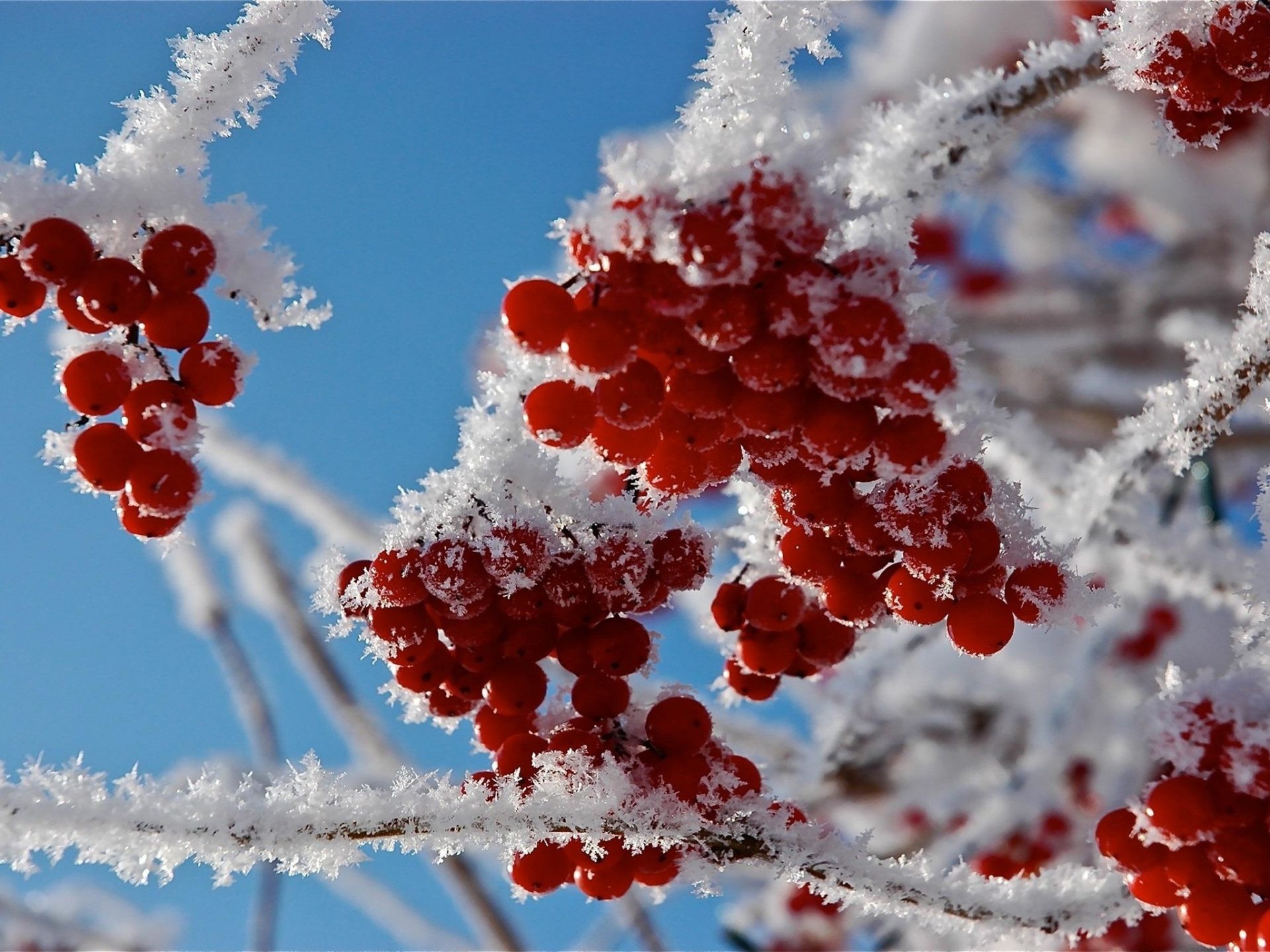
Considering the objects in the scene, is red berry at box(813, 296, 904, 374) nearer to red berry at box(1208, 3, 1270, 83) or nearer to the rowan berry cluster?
the rowan berry cluster

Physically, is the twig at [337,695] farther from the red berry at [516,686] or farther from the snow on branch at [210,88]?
the snow on branch at [210,88]

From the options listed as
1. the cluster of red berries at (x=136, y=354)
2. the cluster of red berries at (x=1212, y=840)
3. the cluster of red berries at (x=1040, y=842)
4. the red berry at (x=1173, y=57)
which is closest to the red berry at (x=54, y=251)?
the cluster of red berries at (x=136, y=354)

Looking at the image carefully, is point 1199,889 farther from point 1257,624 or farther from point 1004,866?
point 1004,866

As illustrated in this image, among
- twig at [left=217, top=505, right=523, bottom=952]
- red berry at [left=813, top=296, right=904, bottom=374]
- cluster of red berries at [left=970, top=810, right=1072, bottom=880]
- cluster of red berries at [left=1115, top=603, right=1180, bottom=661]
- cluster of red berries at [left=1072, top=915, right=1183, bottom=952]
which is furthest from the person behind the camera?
cluster of red berries at [left=1115, top=603, right=1180, bottom=661]

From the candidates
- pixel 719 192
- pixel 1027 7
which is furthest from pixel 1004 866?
pixel 1027 7

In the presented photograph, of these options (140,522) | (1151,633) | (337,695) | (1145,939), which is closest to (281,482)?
(337,695)

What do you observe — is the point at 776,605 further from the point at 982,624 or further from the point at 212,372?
the point at 212,372

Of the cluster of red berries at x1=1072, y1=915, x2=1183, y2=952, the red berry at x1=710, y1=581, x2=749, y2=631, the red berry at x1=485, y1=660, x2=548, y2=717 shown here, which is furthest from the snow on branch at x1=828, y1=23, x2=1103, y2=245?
the cluster of red berries at x1=1072, y1=915, x2=1183, y2=952
